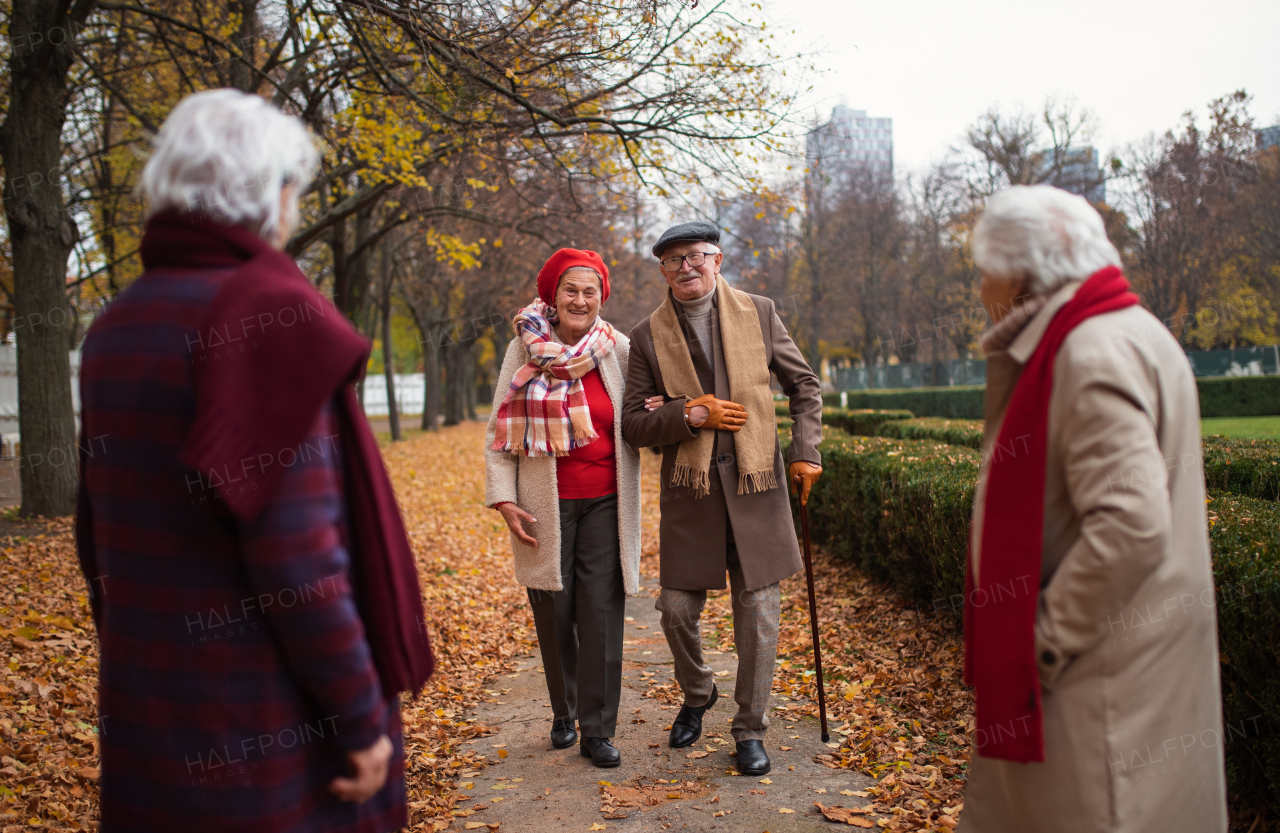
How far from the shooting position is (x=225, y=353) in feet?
4.78

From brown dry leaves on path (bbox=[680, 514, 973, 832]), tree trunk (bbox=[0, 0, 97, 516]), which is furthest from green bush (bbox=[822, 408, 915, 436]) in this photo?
tree trunk (bbox=[0, 0, 97, 516])

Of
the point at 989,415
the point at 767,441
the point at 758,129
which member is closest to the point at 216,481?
the point at 989,415

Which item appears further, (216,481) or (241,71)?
(241,71)

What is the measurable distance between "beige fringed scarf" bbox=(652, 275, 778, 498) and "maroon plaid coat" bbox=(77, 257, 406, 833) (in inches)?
99.2

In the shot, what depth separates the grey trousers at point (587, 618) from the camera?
4.07 m

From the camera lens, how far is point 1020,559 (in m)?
1.94

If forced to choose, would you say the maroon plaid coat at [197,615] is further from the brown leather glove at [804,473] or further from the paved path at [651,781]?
the brown leather glove at [804,473]

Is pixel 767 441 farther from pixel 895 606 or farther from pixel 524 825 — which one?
pixel 895 606

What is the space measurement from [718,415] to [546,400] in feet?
2.64

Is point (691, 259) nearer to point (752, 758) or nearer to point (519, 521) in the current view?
point (519, 521)

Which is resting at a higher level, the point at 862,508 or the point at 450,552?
the point at 862,508

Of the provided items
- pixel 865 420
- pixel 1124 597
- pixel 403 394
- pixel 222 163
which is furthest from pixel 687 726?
pixel 403 394

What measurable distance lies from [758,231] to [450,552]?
72.4 ft

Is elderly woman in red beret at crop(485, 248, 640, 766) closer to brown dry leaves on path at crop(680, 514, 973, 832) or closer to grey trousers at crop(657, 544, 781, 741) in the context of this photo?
grey trousers at crop(657, 544, 781, 741)
